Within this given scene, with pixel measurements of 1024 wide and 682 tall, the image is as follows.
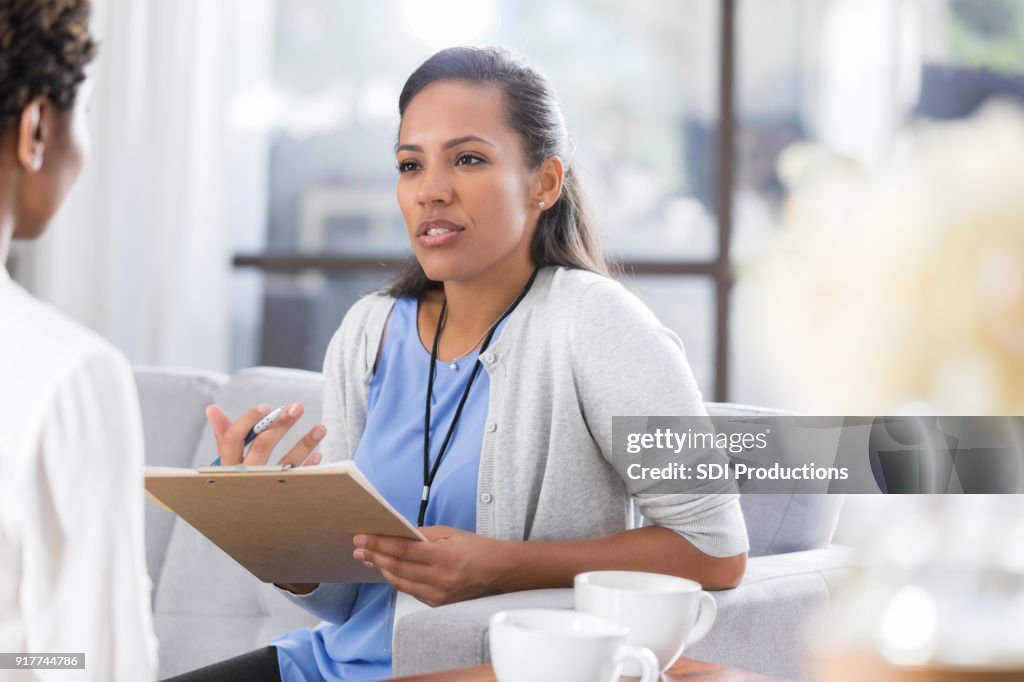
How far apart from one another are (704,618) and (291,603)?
3.25 feet

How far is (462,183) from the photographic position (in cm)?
148

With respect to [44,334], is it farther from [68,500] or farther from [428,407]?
[428,407]

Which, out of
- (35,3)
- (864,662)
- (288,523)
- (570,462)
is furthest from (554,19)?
(864,662)

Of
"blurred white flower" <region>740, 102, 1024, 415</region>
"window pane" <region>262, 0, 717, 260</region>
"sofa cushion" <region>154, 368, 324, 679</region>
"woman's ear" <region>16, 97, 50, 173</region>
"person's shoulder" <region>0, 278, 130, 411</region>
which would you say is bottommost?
"sofa cushion" <region>154, 368, 324, 679</region>

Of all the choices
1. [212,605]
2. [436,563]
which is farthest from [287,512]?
[212,605]

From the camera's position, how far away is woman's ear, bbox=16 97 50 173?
724mm

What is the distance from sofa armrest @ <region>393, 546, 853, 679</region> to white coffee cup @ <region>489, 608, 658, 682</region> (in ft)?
0.96

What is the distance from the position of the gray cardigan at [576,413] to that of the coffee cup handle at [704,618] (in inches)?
14.0

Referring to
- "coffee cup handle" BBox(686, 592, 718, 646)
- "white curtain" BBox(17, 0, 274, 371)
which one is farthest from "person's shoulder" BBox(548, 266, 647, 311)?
"white curtain" BBox(17, 0, 274, 371)

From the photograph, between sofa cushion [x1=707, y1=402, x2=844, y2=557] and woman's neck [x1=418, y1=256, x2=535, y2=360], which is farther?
sofa cushion [x1=707, y1=402, x2=844, y2=557]

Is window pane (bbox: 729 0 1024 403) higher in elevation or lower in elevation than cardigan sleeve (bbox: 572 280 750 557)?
higher

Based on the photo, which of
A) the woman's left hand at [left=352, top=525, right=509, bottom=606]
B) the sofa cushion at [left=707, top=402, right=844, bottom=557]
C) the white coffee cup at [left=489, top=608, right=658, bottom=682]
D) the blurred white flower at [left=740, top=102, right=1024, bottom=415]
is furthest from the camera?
the sofa cushion at [left=707, top=402, right=844, bottom=557]

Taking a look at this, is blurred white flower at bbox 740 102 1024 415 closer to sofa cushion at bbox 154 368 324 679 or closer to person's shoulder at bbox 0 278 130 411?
person's shoulder at bbox 0 278 130 411

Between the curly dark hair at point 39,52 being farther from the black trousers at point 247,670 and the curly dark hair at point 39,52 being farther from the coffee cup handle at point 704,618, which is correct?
the black trousers at point 247,670
